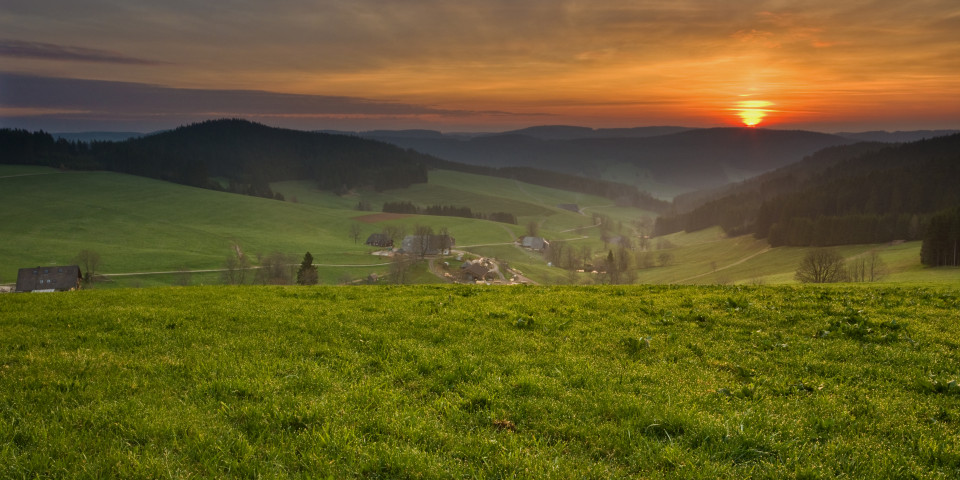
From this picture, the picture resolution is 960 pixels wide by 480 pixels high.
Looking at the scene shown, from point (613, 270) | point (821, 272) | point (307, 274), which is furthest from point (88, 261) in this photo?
point (821, 272)

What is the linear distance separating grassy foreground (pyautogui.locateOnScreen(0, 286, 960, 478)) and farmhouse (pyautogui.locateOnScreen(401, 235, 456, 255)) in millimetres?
167492

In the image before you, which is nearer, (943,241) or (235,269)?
(943,241)

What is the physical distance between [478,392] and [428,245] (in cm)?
17699


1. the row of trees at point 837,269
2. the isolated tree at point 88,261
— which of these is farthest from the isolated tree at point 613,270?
the isolated tree at point 88,261

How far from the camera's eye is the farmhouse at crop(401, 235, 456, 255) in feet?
606

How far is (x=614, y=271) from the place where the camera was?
17188 cm

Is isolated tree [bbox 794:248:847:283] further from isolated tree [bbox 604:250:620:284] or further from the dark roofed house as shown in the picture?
the dark roofed house

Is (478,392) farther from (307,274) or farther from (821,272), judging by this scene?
(821,272)

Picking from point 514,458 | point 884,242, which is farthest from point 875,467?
point 884,242

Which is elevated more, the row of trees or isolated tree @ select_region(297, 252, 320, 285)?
the row of trees

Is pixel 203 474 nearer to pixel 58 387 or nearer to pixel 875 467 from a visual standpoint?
pixel 58 387

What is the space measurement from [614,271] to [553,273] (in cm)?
2308

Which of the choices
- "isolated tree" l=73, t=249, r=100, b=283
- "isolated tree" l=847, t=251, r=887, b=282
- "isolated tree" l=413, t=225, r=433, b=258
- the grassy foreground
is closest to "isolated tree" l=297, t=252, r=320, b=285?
"isolated tree" l=73, t=249, r=100, b=283

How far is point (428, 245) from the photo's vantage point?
186000 mm
